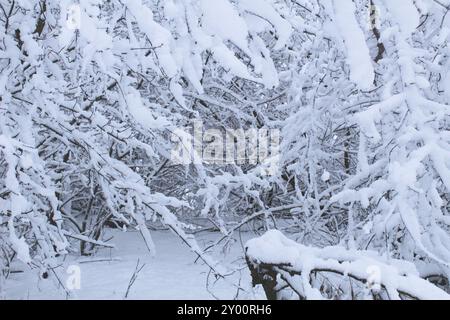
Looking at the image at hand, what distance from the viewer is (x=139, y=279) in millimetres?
5617

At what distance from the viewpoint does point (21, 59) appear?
A: 4367 millimetres

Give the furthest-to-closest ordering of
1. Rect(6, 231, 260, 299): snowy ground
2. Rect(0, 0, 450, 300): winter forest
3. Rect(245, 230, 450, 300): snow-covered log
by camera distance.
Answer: Rect(6, 231, 260, 299): snowy ground
Rect(0, 0, 450, 300): winter forest
Rect(245, 230, 450, 300): snow-covered log

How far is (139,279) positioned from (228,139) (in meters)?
2.96

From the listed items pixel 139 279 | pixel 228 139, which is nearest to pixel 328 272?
pixel 139 279

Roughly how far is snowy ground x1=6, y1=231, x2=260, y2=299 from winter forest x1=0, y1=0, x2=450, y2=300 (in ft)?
0.11

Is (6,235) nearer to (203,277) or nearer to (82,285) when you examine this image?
(82,285)

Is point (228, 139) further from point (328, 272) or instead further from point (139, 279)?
point (328, 272)

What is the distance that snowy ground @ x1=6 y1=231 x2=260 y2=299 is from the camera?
5.02m

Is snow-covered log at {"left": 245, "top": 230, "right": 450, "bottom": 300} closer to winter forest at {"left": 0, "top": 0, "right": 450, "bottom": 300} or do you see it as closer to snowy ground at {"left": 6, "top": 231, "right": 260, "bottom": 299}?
winter forest at {"left": 0, "top": 0, "right": 450, "bottom": 300}

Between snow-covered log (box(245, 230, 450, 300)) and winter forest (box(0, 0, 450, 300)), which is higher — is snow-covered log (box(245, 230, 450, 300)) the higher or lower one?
the lower one

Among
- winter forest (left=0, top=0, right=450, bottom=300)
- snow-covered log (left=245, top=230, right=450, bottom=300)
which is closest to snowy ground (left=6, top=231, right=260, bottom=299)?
winter forest (left=0, top=0, right=450, bottom=300)
